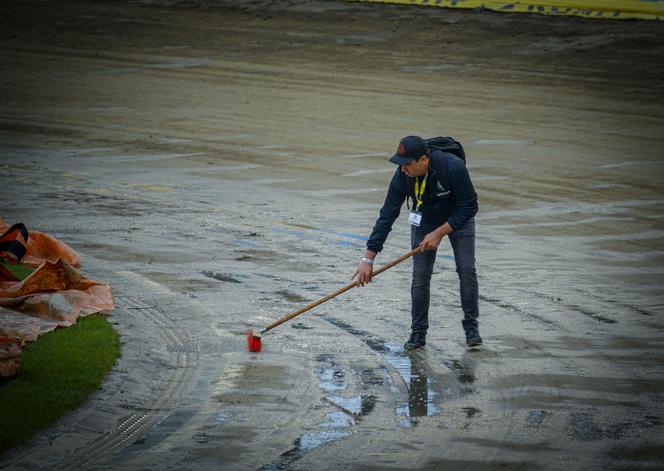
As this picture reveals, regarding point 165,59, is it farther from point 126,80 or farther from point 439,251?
point 439,251

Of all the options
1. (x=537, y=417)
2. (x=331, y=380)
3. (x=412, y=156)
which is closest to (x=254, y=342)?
(x=331, y=380)

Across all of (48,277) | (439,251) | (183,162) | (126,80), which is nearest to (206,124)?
(183,162)

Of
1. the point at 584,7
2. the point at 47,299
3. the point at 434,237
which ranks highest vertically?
the point at 584,7

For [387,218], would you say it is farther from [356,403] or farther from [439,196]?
[356,403]

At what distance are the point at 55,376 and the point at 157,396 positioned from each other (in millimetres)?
756

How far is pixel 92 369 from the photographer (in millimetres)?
8883

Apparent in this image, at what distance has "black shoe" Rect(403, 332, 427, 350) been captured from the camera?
9781 mm

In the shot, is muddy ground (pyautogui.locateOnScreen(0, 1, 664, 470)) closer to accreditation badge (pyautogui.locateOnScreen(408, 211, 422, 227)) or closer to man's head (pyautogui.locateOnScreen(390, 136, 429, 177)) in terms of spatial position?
accreditation badge (pyautogui.locateOnScreen(408, 211, 422, 227))

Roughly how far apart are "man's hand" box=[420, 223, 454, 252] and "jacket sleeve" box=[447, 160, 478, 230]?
0.18 feet

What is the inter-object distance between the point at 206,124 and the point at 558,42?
11.7 metres

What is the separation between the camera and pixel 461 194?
31.3 ft

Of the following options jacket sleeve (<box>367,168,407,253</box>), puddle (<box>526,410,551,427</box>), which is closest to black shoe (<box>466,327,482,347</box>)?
jacket sleeve (<box>367,168,407,253</box>)

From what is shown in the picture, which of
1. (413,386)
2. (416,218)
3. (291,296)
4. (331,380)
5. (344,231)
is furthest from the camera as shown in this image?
(344,231)

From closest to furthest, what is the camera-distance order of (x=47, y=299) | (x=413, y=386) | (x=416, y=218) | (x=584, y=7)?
(x=413, y=386)
(x=416, y=218)
(x=47, y=299)
(x=584, y=7)
